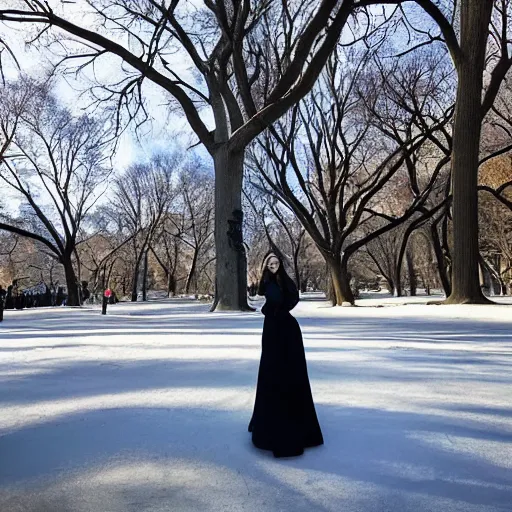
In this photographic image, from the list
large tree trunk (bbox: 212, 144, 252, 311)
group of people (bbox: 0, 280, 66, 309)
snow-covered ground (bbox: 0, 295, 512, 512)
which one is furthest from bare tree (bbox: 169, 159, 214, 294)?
snow-covered ground (bbox: 0, 295, 512, 512)

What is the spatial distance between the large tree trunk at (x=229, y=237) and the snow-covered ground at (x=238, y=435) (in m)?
7.68

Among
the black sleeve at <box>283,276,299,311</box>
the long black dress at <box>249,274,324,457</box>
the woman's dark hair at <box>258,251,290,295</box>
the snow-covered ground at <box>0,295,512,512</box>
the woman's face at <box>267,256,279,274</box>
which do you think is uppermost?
the woman's face at <box>267,256,279,274</box>

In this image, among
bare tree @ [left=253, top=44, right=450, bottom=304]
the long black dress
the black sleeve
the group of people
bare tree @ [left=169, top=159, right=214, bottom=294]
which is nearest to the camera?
the long black dress

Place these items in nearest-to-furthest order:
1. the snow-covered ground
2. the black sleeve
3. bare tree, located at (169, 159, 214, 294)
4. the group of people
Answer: the snow-covered ground
the black sleeve
the group of people
bare tree, located at (169, 159, 214, 294)

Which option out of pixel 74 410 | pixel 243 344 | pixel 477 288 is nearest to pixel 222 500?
pixel 74 410

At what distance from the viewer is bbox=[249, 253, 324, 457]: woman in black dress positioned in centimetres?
275

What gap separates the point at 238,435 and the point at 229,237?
10553mm

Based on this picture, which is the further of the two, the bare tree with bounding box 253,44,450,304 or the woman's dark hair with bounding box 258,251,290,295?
the bare tree with bounding box 253,44,450,304

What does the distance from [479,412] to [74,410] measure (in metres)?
2.90

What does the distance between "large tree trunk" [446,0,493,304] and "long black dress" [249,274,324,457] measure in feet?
38.7

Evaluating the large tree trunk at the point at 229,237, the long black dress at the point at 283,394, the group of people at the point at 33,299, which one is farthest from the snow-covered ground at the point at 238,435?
the group of people at the point at 33,299

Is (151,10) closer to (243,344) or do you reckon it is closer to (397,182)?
(243,344)

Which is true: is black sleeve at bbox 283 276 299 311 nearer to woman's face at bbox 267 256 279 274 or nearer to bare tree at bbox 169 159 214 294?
woman's face at bbox 267 256 279 274

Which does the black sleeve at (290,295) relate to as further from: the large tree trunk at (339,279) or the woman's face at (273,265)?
the large tree trunk at (339,279)
